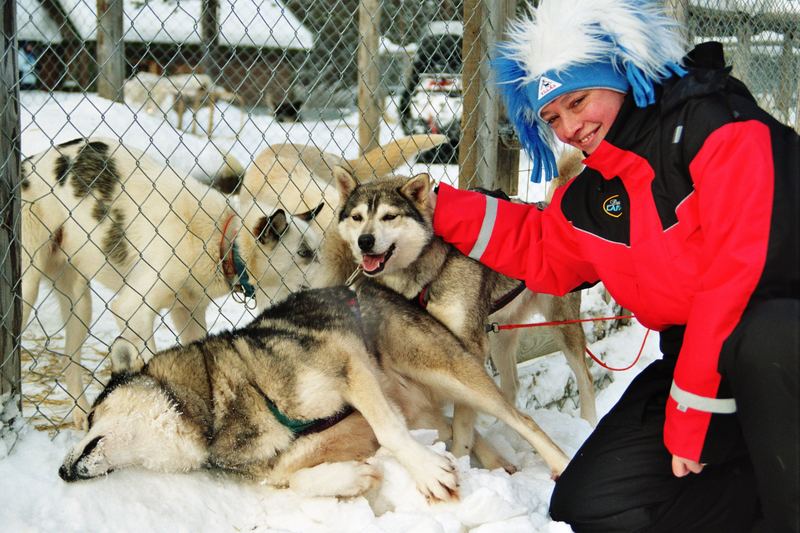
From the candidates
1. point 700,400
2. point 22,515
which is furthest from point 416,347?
point 22,515

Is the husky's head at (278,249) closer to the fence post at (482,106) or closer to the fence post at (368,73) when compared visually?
the fence post at (482,106)

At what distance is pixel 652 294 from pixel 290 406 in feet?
3.68

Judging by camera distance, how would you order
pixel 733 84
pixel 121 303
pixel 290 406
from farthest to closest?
pixel 121 303, pixel 290 406, pixel 733 84

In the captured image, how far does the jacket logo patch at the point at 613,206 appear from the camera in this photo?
2.15 m

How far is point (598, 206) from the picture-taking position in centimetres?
224

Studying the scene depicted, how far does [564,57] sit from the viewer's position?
2053mm

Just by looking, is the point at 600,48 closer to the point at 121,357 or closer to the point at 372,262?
the point at 372,262

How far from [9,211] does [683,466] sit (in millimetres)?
2089

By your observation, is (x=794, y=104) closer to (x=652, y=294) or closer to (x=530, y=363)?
(x=530, y=363)

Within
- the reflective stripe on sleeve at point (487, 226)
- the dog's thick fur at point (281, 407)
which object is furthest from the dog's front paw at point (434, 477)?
the reflective stripe on sleeve at point (487, 226)

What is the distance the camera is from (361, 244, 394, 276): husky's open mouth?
2729 millimetres

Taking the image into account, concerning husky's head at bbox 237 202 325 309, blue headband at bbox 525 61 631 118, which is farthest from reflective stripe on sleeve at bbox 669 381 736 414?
husky's head at bbox 237 202 325 309

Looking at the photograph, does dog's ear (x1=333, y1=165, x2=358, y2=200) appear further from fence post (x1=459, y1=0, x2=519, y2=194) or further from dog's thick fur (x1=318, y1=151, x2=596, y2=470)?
fence post (x1=459, y1=0, x2=519, y2=194)

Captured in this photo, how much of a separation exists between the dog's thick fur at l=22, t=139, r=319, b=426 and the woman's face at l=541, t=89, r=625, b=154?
4.81 feet
